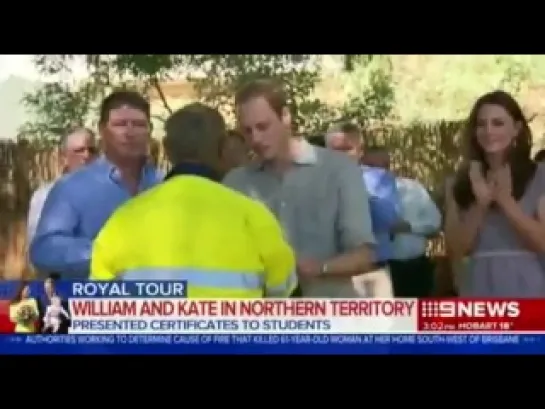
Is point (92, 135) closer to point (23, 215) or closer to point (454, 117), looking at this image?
point (23, 215)

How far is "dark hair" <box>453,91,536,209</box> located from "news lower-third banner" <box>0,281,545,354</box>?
0.46 metres

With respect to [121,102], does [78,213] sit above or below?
below

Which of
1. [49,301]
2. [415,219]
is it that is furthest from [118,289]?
[415,219]

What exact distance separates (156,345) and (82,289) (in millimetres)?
394

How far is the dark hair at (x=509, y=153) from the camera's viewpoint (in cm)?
403

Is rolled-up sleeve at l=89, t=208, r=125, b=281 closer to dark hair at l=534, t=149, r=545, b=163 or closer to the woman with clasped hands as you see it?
the woman with clasped hands

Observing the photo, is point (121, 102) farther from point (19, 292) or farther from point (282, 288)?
point (282, 288)

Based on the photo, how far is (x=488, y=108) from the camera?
4039mm

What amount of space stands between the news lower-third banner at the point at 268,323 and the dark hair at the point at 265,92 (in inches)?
32.3

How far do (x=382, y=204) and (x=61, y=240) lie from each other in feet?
4.47

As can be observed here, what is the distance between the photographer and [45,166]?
4.07m

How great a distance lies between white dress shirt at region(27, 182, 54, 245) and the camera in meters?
4.05

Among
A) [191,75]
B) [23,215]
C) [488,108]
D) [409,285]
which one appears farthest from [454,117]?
[23,215]

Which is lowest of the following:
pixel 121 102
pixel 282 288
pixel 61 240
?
pixel 282 288
